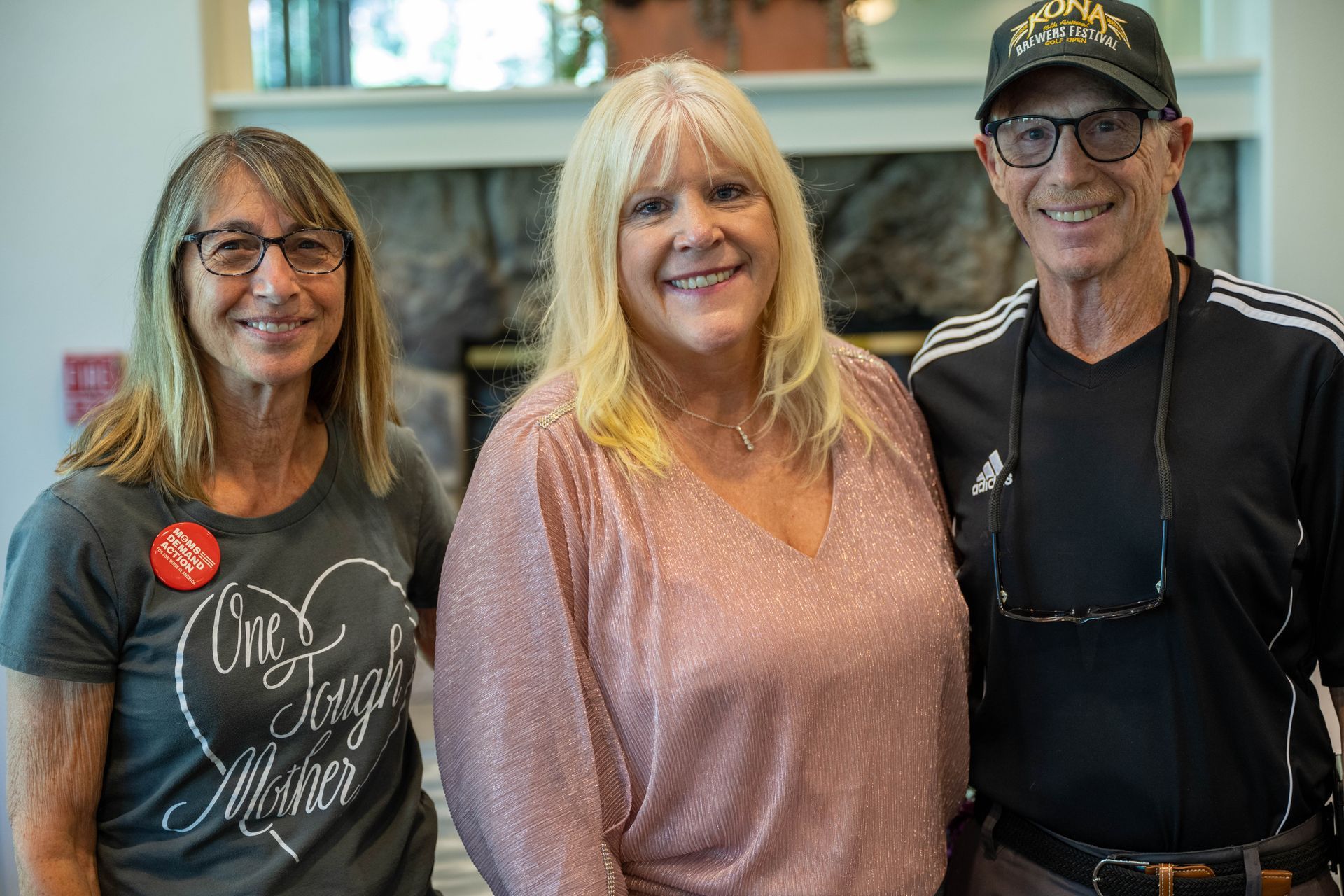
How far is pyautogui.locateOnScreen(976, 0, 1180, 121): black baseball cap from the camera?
1.32 metres

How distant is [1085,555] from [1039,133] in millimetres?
535

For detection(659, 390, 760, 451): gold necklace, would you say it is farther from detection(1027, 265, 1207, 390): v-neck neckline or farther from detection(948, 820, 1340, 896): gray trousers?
detection(948, 820, 1340, 896): gray trousers

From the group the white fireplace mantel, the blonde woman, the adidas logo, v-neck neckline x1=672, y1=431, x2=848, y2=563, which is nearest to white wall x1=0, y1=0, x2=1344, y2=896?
the white fireplace mantel

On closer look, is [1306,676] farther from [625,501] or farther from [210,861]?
[210,861]

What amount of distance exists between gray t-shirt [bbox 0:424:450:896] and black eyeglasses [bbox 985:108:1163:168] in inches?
40.3

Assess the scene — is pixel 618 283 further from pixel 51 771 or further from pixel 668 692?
pixel 51 771

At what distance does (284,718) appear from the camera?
1317mm

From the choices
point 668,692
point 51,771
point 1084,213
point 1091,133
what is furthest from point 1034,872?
point 51,771

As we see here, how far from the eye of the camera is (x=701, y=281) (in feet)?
4.61

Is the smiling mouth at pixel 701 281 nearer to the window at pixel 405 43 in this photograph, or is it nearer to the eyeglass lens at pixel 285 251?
the eyeglass lens at pixel 285 251

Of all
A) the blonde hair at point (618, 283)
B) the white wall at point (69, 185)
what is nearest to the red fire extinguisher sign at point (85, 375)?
the white wall at point (69, 185)

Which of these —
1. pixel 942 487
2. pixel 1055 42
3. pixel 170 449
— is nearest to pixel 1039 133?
pixel 1055 42

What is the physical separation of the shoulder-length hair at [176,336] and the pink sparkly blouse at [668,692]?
352mm

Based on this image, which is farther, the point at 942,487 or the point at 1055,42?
the point at 942,487
